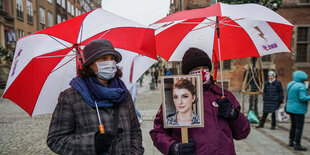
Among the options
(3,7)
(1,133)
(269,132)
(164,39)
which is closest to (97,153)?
(164,39)

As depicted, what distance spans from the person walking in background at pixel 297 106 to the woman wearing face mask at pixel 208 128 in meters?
3.46

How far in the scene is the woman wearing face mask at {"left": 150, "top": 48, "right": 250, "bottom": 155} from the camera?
5.58ft

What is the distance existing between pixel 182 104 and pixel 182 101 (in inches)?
0.9

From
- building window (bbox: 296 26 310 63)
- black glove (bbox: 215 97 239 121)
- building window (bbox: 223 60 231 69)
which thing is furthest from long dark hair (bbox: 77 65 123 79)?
building window (bbox: 296 26 310 63)

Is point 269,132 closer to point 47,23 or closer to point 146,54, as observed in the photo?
point 146,54

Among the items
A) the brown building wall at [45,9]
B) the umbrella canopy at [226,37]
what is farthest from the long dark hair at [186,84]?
the brown building wall at [45,9]

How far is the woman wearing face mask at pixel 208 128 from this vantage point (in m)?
1.70

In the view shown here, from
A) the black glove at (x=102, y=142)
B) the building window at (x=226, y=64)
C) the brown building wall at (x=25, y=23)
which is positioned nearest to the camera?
the black glove at (x=102, y=142)

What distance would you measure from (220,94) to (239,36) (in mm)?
921

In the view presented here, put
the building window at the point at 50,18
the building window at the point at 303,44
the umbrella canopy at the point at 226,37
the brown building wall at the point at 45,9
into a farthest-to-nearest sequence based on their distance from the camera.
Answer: the building window at the point at 50,18, the brown building wall at the point at 45,9, the building window at the point at 303,44, the umbrella canopy at the point at 226,37

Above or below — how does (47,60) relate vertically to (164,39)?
below

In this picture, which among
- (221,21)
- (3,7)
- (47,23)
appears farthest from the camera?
(47,23)

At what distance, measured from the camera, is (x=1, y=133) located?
6.14 meters

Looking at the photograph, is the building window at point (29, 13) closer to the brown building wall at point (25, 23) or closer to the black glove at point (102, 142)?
the brown building wall at point (25, 23)
